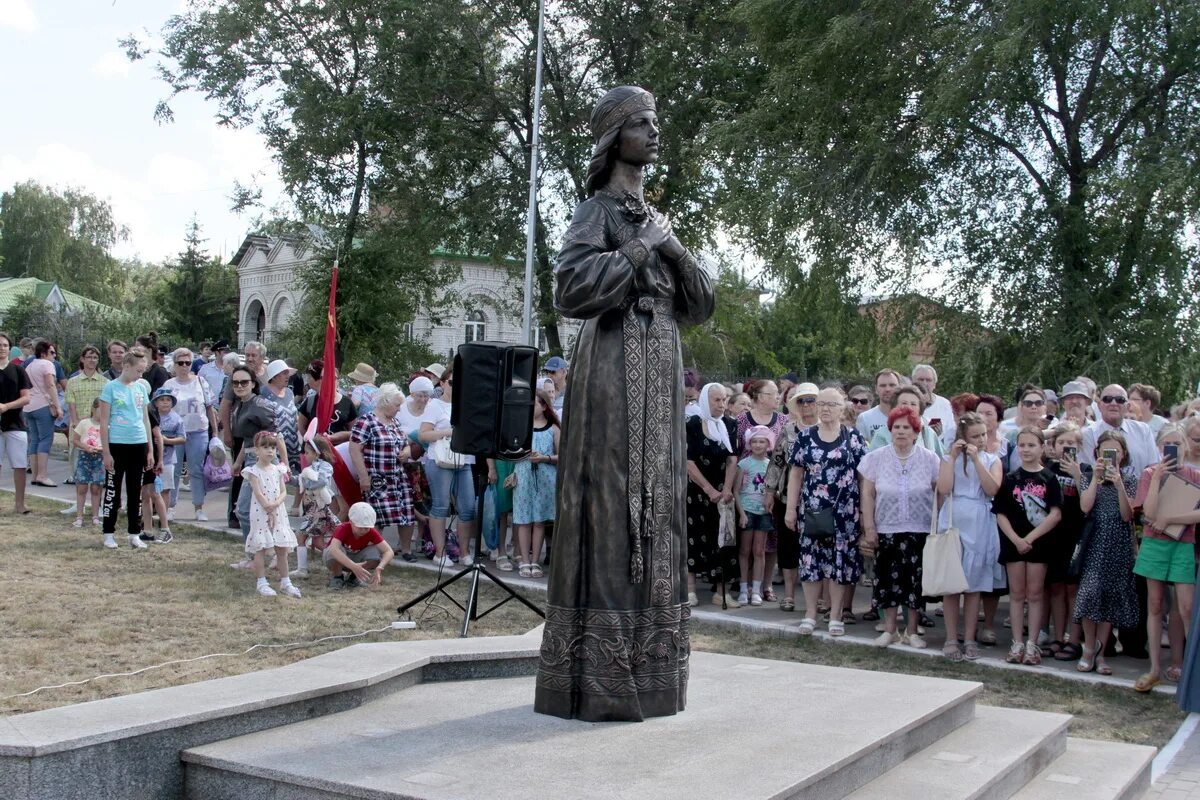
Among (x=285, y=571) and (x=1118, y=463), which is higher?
(x=1118, y=463)

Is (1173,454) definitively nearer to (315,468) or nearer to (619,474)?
(619,474)

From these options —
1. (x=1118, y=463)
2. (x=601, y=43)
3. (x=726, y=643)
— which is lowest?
(x=726, y=643)

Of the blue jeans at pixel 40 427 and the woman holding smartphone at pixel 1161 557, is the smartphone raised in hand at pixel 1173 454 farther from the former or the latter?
the blue jeans at pixel 40 427

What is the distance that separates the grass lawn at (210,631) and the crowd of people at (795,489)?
1.17 ft

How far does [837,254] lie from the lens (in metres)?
20.1

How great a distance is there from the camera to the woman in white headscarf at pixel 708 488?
1038 centimetres

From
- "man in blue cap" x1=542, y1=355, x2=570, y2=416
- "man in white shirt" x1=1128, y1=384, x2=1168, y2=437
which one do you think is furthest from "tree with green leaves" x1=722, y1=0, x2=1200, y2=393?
"man in blue cap" x1=542, y1=355, x2=570, y2=416

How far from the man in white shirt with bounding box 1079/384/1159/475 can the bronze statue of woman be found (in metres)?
5.23

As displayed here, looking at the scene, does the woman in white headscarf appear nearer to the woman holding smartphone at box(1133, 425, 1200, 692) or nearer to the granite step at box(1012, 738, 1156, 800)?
the woman holding smartphone at box(1133, 425, 1200, 692)

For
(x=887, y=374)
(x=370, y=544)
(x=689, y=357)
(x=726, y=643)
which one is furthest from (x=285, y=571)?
(x=689, y=357)

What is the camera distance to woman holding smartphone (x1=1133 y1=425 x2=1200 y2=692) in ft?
25.7

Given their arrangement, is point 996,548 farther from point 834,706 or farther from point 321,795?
point 321,795

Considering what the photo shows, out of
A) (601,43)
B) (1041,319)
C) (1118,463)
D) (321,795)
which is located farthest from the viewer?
(601,43)

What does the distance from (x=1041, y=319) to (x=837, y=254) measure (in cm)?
348
